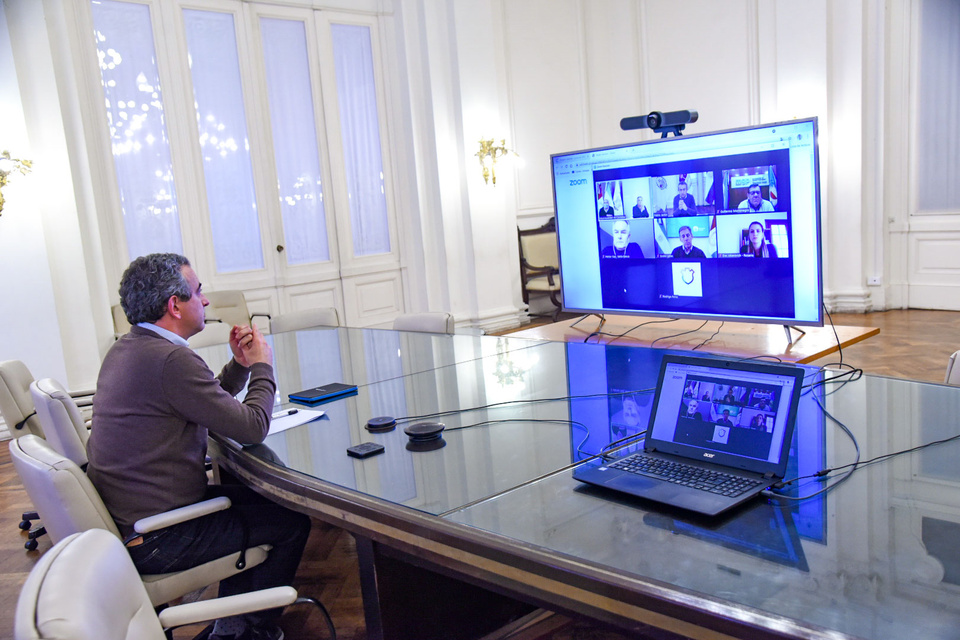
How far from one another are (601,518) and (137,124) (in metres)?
5.98

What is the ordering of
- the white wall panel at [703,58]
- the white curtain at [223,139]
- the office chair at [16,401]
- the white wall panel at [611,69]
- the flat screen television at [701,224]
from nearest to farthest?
the office chair at [16,401]
the flat screen television at [701,224]
the white curtain at [223,139]
the white wall panel at [703,58]
the white wall panel at [611,69]

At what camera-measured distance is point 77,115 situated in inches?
224

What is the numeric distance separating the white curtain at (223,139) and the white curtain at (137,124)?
0.34m

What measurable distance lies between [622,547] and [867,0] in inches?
300

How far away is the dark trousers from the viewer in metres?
2.11

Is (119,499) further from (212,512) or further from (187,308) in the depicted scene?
(187,308)

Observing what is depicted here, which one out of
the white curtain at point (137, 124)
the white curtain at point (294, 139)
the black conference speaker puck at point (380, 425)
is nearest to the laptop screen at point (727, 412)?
the black conference speaker puck at point (380, 425)

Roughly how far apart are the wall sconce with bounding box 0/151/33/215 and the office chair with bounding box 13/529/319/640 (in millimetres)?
4772

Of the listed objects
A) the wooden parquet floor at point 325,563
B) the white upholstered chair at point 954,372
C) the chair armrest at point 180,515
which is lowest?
the wooden parquet floor at point 325,563

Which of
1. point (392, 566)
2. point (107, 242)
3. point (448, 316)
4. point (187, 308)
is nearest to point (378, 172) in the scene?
point (107, 242)

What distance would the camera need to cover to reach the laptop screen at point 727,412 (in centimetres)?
149

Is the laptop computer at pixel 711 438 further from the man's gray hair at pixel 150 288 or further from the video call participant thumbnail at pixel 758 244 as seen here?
the video call participant thumbnail at pixel 758 244

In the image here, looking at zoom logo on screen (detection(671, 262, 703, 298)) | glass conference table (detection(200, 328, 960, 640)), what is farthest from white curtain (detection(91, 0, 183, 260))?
zoom logo on screen (detection(671, 262, 703, 298))

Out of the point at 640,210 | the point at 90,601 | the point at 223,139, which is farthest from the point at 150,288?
the point at 223,139
